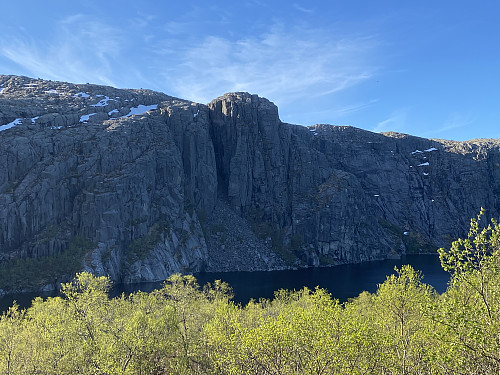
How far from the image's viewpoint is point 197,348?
39438mm

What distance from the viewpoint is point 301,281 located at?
15400 cm

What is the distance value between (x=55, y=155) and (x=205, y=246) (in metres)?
94.2

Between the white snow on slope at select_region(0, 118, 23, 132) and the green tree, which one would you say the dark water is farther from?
the green tree

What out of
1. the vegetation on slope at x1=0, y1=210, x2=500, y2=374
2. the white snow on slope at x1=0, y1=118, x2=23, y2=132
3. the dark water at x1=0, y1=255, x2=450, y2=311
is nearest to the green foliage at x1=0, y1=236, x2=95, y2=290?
the dark water at x1=0, y1=255, x2=450, y2=311

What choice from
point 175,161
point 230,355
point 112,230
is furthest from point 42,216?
point 230,355

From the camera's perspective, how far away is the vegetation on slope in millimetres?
19188

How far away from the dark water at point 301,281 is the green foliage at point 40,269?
840 centimetres

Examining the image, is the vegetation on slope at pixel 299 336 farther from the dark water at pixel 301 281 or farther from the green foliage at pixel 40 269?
the green foliage at pixel 40 269

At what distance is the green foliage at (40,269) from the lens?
12306cm

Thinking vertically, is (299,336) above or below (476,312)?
below

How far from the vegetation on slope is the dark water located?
7389cm

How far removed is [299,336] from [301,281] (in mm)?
137561

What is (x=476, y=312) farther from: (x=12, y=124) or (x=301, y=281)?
(x=12, y=124)

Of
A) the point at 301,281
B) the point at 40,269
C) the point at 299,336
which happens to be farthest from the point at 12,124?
the point at 299,336
